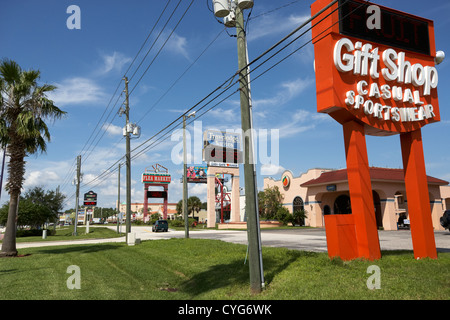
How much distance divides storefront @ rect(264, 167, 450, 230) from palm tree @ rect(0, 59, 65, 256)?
1174 inches

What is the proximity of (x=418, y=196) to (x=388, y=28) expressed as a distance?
6370 millimetres

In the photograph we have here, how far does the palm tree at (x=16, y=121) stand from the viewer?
695 inches

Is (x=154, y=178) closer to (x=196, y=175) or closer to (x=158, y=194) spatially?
(x=158, y=194)

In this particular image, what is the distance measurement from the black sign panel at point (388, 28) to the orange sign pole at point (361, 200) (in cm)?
354

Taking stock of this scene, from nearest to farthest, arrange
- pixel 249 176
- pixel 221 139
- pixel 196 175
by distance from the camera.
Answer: pixel 249 176, pixel 221 139, pixel 196 175

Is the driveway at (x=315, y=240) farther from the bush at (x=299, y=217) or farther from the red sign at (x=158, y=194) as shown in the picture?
the red sign at (x=158, y=194)

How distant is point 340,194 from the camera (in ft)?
140

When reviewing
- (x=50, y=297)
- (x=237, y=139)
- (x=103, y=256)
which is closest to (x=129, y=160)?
(x=103, y=256)

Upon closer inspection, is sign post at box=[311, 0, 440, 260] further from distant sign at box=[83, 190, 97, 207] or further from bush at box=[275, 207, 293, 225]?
distant sign at box=[83, 190, 97, 207]

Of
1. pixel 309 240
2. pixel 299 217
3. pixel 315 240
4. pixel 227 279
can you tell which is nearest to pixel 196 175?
pixel 299 217

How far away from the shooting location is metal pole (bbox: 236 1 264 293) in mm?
8273

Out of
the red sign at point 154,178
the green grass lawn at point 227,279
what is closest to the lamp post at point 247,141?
the green grass lawn at point 227,279

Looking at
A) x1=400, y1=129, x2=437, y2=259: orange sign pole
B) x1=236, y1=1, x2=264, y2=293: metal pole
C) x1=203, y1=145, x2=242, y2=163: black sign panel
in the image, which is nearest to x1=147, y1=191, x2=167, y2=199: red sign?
x1=203, y1=145, x2=242, y2=163: black sign panel
